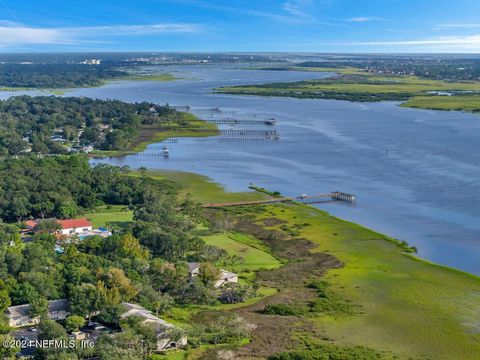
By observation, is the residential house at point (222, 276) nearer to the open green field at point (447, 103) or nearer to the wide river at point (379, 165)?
the wide river at point (379, 165)

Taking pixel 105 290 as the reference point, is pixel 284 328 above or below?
below

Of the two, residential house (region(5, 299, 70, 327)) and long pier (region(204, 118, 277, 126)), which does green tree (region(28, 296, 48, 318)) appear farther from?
long pier (region(204, 118, 277, 126))

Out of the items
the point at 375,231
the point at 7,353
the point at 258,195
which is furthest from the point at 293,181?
the point at 7,353

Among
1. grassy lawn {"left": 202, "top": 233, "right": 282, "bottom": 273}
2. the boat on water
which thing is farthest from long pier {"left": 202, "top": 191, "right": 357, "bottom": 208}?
the boat on water

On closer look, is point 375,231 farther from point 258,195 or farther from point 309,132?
point 309,132

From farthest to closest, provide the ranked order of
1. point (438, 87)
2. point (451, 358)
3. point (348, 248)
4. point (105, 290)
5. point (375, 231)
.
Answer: point (438, 87) → point (375, 231) → point (348, 248) → point (105, 290) → point (451, 358)

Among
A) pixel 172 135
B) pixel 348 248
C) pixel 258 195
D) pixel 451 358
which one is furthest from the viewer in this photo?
pixel 172 135

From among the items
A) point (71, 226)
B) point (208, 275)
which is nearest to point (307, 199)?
point (71, 226)
